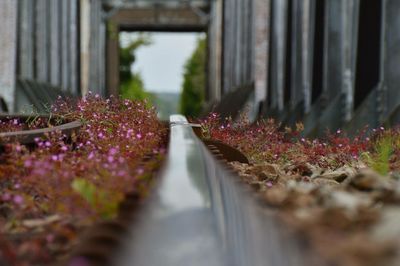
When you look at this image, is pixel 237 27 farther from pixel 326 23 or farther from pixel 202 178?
pixel 202 178

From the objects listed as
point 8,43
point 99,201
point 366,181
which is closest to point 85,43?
point 8,43

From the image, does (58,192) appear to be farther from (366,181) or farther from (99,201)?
(366,181)

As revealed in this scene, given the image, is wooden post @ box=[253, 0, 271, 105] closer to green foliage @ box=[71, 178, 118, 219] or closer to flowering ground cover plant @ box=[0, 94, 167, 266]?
flowering ground cover plant @ box=[0, 94, 167, 266]

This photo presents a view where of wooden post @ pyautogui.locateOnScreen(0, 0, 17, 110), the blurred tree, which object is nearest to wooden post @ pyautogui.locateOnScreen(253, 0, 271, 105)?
wooden post @ pyautogui.locateOnScreen(0, 0, 17, 110)

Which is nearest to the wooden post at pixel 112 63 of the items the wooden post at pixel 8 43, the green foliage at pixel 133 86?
the green foliage at pixel 133 86

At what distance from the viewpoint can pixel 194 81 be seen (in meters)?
57.3

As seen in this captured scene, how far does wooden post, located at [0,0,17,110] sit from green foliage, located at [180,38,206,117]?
3773 centimetres

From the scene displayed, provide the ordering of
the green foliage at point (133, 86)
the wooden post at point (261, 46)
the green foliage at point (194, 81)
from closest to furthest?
the wooden post at point (261, 46), the green foliage at point (133, 86), the green foliage at point (194, 81)

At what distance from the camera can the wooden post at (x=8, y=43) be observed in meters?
16.8

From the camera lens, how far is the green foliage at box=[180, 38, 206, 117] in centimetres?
5697

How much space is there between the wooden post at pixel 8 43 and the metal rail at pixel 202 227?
14283 mm

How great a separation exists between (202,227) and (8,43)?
15.3 m

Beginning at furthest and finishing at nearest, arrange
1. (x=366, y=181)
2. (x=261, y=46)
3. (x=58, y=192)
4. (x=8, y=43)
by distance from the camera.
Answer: (x=261, y=46), (x=8, y=43), (x=366, y=181), (x=58, y=192)

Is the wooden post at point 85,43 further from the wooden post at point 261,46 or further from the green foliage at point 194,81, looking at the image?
the green foliage at point 194,81
